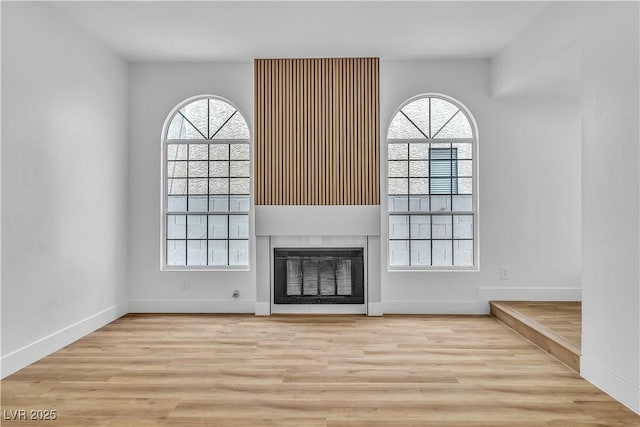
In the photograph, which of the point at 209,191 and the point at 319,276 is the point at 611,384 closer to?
the point at 319,276

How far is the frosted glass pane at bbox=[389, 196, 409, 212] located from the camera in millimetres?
5422

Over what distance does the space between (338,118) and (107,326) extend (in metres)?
3.42

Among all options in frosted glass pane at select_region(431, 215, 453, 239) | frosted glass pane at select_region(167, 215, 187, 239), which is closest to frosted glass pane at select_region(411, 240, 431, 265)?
frosted glass pane at select_region(431, 215, 453, 239)

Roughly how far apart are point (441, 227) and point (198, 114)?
3229mm

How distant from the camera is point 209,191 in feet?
17.9

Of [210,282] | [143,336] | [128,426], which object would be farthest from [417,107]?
[128,426]

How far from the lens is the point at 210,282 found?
5.36 metres

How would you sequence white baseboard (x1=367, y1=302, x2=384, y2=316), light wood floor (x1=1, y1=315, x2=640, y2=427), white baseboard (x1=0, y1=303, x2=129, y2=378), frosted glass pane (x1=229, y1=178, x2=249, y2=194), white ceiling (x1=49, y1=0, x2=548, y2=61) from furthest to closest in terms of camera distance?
frosted glass pane (x1=229, y1=178, x2=249, y2=194) < white baseboard (x1=367, y1=302, x2=384, y2=316) < white ceiling (x1=49, y1=0, x2=548, y2=61) < white baseboard (x1=0, y1=303, x2=129, y2=378) < light wood floor (x1=1, y1=315, x2=640, y2=427)

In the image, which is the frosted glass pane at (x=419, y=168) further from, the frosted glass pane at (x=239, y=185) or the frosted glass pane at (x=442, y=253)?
the frosted glass pane at (x=239, y=185)

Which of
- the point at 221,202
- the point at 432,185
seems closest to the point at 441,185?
the point at 432,185

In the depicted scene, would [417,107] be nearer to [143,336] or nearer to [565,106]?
[565,106]

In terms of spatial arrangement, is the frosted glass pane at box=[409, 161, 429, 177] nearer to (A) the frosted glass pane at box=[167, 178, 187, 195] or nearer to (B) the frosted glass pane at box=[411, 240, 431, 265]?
(B) the frosted glass pane at box=[411, 240, 431, 265]

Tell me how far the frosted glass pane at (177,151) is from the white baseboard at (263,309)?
A: 1.98 metres

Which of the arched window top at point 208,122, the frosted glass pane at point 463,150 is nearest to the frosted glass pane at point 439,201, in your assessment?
the frosted glass pane at point 463,150
